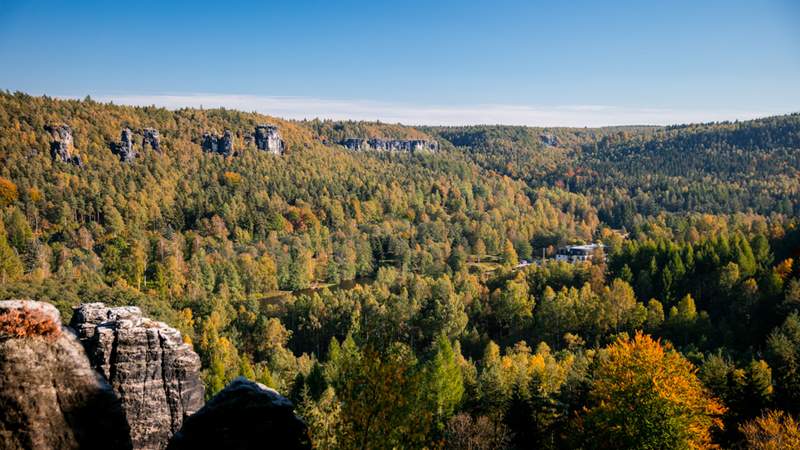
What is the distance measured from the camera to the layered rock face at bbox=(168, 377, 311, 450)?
13461mm

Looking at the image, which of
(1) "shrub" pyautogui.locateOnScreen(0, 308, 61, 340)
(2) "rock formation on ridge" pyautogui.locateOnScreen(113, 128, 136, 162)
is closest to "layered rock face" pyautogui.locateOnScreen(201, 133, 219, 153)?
(2) "rock formation on ridge" pyautogui.locateOnScreen(113, 128, 136, 162)

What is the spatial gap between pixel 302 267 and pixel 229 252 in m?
15.4

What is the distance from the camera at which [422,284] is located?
79.1m

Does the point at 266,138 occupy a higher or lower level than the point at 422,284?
higher

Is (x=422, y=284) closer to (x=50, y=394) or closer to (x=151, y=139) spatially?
(x=50, y=394)

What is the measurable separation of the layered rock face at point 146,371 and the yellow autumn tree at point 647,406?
15390 millimetres

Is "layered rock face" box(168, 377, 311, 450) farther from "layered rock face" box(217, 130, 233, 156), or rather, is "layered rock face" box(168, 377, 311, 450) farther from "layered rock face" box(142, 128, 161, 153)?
"layered rock face" box(217, 130, 233, 156)

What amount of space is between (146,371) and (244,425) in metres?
7.65

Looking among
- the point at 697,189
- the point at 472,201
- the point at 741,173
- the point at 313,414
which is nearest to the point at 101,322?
the point at 313,414

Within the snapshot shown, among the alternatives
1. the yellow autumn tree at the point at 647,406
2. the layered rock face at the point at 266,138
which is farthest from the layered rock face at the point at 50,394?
the layered rock face at the point at 266,138

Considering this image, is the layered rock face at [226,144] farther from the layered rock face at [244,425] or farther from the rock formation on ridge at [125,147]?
the layered rock face at [244,425]

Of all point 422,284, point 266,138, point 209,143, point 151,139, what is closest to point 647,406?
point 422,284

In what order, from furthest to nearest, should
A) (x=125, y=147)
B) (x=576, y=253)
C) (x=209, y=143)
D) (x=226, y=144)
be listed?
1. (x=226, y=144)
2. (x=209, y=143)
3. (x=125, y=147)
4. (x=576, y=253)

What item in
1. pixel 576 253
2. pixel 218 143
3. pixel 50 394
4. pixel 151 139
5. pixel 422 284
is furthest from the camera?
pixel 218 143
